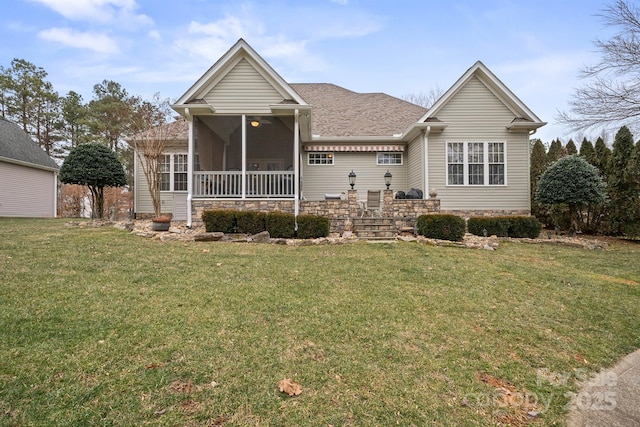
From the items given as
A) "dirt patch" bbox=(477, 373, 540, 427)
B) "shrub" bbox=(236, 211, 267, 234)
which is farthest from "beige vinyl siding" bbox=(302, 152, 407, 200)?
"dirt patch" bbox=(477, 373, 540, 427)

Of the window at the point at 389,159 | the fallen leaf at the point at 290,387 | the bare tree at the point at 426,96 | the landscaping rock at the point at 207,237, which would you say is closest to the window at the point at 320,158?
the window at the point at 389,159

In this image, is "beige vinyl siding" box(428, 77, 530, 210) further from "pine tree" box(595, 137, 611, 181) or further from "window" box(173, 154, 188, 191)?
"window" box(173, 154, 188, 191)

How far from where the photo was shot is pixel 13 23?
12.3 meters

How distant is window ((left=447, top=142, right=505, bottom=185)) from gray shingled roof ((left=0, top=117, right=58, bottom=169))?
20114mm

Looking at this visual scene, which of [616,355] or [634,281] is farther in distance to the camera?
[634,281]

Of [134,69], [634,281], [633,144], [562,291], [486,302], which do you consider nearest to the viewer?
[486,302]

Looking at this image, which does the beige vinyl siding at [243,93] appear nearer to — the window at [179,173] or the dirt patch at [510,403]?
the window at [179,173]

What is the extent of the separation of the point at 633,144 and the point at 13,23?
2340 cm

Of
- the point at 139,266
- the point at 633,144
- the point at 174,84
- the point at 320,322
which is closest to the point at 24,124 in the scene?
the point at 174,84

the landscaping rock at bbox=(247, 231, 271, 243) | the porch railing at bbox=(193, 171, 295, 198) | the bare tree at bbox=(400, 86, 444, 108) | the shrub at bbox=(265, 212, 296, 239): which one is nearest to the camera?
the landscaping rock at bbox=(247, 231, 271, 243)

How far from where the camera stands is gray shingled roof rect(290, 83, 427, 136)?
13.8 meters

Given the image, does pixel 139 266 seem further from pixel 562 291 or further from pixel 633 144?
pixel 633 144

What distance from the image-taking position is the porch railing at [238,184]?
1021 centimetres

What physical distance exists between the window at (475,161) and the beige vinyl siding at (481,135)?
170mm
